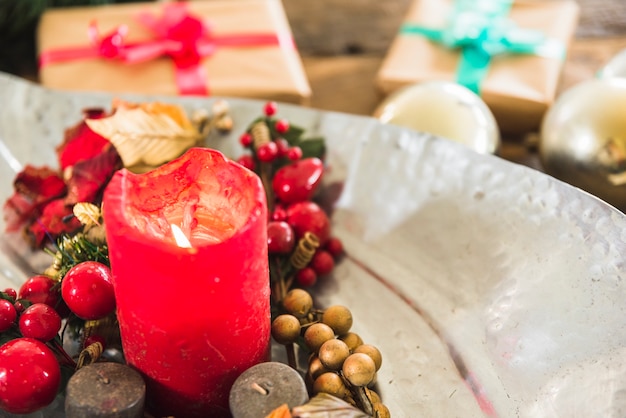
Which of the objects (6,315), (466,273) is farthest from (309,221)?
(6,315)

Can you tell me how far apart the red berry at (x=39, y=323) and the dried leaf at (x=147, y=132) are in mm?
177

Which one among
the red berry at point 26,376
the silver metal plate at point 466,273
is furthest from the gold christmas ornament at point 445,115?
the red berry at point 26,376

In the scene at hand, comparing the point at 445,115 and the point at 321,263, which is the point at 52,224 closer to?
the point at 321,263

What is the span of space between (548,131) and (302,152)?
0.27m

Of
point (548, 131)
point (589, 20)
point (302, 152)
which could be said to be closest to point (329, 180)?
point (302, 152)

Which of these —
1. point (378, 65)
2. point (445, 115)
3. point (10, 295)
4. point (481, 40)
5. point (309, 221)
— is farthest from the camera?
point (378, 65)

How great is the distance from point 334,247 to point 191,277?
227 millimetres

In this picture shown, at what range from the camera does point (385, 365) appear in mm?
494

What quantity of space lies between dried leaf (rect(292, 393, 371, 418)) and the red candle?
2.4 inches

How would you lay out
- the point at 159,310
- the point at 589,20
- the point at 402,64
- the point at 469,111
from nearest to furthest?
the point at 159,310, the point at 469,111, the point at 402,64, the point at 589,20

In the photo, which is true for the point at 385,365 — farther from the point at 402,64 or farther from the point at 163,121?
the point at 402,64

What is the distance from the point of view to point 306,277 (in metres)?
0.56

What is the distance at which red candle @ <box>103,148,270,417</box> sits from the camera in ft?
1.24

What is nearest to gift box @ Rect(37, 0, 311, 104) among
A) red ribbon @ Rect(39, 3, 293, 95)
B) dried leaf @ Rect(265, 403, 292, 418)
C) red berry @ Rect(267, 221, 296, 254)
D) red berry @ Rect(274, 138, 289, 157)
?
red ribbon @ Rect(39, 3, 293, 95)
